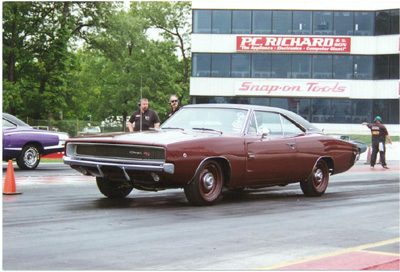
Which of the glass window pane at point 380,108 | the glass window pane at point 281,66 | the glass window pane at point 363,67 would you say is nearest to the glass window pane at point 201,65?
the glass window pane at point 281,66

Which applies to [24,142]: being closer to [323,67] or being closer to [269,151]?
[269,151]

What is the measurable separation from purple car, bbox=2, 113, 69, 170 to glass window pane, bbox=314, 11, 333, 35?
31.7 m

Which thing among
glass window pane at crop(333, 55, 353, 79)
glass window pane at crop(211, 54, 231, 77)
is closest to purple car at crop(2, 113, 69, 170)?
glass window pane at crop(211, 54, 231, 77)

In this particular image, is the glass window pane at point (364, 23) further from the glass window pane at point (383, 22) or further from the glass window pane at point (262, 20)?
the glass window pane at point (262, 20)

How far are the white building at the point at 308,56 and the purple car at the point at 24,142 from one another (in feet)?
97.1

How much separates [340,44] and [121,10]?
1852 centimetres

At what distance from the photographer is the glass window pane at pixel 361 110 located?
156 ft

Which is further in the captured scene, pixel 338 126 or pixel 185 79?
pixel 185 79

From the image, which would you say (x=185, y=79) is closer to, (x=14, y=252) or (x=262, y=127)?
(x=262, y=127)

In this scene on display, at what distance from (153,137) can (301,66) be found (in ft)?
129

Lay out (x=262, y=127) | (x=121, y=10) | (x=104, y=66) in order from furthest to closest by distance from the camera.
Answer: (x=104, y=66), (x=121, y=10), (x=262, y=127)

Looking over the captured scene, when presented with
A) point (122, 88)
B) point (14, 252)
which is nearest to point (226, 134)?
point (14, 252)

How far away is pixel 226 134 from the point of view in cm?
1022

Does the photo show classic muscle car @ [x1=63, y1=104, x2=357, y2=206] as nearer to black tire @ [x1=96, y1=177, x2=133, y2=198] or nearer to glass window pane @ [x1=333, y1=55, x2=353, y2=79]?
black tire @ [x1=96, y1=177, x2=133, y2=198]
